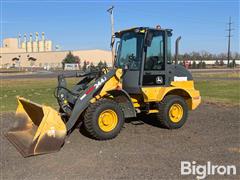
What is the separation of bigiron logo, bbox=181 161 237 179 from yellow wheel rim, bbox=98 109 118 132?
2.25m

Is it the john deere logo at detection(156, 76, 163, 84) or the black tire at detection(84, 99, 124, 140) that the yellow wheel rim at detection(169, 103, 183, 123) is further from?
the black tire at detection(84, 99, 124, 140)

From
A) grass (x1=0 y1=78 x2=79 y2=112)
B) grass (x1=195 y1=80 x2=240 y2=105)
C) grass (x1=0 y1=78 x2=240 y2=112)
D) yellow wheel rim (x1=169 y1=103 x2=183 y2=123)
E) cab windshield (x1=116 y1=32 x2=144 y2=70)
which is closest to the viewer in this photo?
cab windshield (x1=116 y1=32 x2=144 y2=70)

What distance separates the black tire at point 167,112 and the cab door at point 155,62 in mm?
462

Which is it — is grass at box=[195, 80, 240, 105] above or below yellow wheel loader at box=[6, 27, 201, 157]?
below

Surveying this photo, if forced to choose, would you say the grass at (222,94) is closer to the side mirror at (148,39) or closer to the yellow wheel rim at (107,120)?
the side mirror at (148,39)

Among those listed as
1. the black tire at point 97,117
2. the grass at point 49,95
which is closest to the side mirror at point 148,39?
the black tire at point 97,117

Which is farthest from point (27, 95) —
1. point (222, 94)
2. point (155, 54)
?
point (155, 54)

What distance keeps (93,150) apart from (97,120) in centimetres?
83

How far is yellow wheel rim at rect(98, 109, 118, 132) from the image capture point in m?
7.93

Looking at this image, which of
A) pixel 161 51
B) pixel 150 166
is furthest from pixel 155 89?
pixel 150 166

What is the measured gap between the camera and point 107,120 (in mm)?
8023

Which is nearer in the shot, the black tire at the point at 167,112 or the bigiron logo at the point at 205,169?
the bigiron logo at the point at 205,169

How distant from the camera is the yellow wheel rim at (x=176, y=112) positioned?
9.17 m

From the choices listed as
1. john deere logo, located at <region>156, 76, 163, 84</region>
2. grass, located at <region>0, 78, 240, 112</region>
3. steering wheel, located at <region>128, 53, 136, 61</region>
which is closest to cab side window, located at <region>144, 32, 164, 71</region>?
john deere logo, located at <region>156, 76, 163, 84</region>
